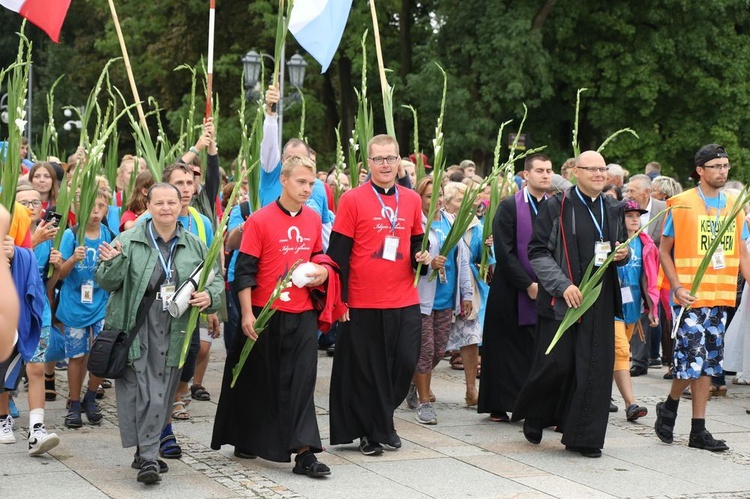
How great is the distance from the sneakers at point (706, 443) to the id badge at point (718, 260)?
1087 millimetres

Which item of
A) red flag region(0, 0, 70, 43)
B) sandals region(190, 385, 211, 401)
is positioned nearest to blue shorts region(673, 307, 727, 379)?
sandals region(190, 385, 211, 401)

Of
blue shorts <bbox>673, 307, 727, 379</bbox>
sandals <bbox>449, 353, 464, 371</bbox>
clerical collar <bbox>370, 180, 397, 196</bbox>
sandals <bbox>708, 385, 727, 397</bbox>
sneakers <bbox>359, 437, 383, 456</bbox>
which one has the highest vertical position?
clerical collar <bbox>370, 180, 397, 196</bbox>

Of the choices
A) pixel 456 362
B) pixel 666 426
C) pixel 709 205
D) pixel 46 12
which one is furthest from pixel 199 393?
pixel 709 205

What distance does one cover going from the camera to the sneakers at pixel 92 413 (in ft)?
27.4

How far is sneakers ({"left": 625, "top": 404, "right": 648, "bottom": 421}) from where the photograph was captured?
29.7 feet

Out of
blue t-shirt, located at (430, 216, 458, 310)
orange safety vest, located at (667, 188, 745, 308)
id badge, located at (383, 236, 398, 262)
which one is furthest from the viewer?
blue t-shirt, located at (430, 216, 458, 310)

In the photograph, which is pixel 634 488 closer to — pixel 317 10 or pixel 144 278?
pixel 144 278

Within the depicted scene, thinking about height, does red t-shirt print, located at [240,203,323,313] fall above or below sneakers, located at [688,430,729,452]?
above

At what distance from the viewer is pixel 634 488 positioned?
6910 millimetres

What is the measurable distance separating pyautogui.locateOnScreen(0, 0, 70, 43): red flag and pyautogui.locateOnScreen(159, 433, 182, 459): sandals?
12.8 feet

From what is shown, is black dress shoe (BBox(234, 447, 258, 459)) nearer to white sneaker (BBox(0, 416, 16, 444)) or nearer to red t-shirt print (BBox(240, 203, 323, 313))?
red t-shirt print (BBox(240, 203, 323, 313))

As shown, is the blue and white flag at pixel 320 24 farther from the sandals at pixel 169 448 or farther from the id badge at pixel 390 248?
the sandals at pixel 169 448

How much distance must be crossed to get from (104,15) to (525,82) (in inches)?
601

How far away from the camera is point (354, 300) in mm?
7699
